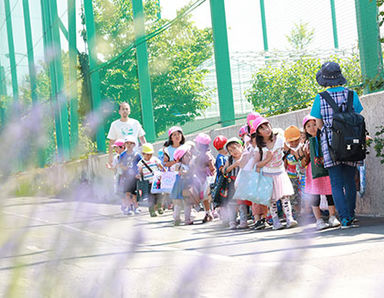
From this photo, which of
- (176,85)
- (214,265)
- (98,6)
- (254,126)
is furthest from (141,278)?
(176,85)

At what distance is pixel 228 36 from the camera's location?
11.4 metres

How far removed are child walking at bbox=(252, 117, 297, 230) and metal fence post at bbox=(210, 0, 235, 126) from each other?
11.6 ft

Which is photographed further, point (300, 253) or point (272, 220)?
point (272, 220)

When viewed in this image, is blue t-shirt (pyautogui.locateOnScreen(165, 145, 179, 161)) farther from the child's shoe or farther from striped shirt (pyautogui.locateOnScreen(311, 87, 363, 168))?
striped shirt (pyautogui.locateOnScreen(311, 87, 363, 168))

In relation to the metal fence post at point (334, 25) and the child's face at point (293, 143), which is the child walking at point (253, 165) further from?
the metal fence post at point (334, 25)

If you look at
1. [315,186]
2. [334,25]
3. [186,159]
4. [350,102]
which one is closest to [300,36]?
[334,25]

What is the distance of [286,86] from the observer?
393 inches

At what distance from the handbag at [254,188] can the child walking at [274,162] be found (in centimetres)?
7

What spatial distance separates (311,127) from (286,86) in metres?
2.76

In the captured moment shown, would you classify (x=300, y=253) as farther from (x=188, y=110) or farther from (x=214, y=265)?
(x=188, y=110)

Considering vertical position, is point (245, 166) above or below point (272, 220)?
above

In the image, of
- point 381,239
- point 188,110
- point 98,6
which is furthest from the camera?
point 188,110

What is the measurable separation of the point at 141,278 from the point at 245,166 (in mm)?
6863

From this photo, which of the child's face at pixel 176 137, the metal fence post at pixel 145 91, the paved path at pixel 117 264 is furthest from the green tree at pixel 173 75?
the paved path at pixel 117 264
